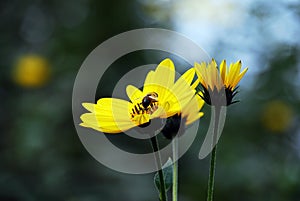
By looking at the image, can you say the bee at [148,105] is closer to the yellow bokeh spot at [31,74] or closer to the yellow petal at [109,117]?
the yellow petal at [109,117]

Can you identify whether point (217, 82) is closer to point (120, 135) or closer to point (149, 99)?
point (149, 99)

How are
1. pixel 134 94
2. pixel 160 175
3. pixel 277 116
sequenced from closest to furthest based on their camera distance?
pixel 160 175 < pixel 134 94 < pixel 277 116

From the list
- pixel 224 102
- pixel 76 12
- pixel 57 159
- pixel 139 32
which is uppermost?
pixel 76 12

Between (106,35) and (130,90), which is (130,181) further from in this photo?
(130,90)

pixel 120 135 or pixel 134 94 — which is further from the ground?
pixel 120 135

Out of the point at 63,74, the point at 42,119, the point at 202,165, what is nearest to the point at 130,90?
the point at 42,119

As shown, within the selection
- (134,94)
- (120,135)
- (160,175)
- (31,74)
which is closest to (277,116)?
(120,135)
